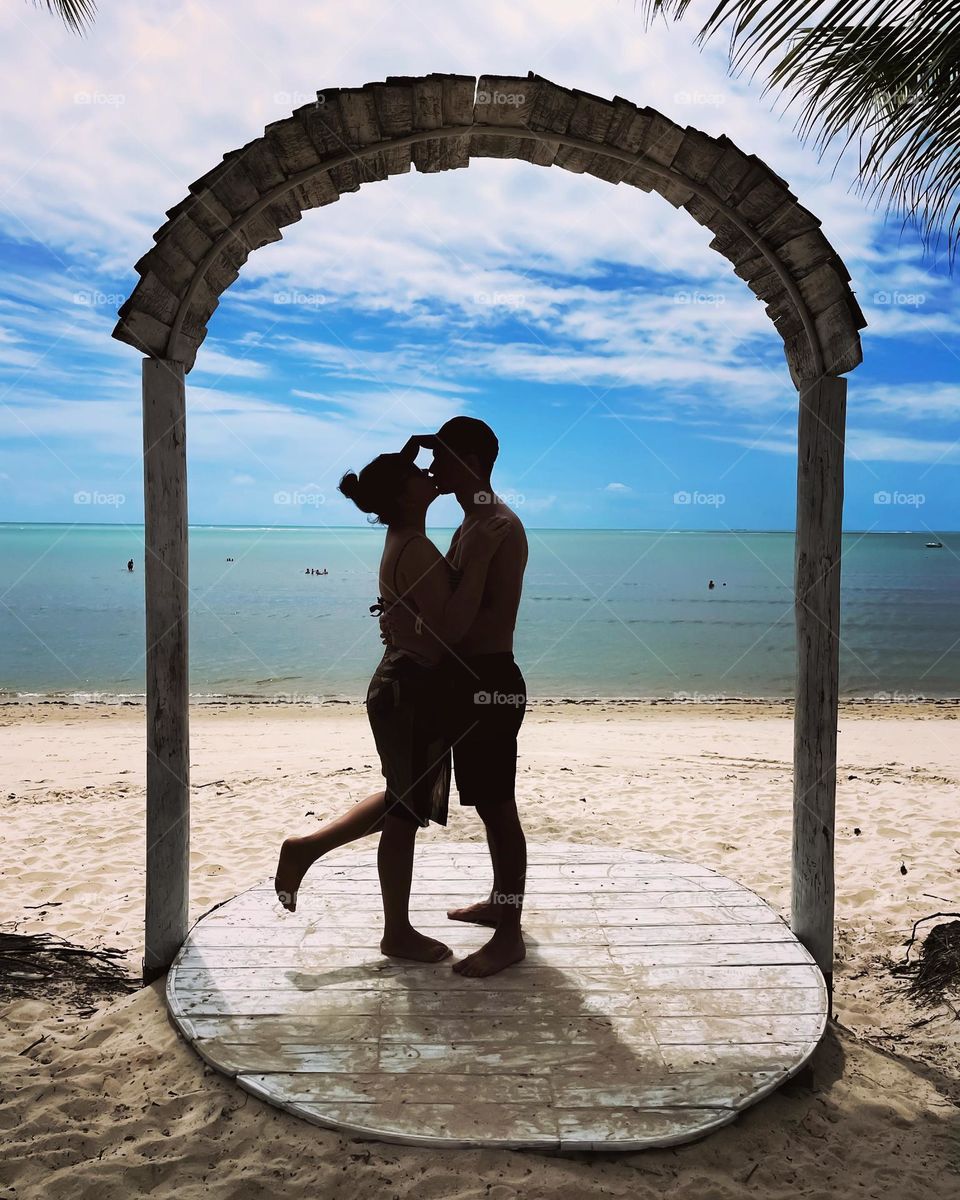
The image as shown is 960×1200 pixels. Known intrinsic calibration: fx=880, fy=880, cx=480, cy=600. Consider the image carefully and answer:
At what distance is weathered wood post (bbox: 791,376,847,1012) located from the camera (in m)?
3.52

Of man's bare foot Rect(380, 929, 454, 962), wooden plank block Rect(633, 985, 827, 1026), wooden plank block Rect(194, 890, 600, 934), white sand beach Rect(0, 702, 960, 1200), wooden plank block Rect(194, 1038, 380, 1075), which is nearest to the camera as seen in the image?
white sand beach Rect(0, 702, 960, 1200)

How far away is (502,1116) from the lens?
8.84 ft

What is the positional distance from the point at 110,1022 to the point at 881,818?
219 inches

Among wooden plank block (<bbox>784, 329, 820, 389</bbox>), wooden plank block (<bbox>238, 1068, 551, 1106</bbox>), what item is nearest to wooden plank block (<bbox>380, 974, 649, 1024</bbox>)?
wooden plank block (<bbox>238, 1068, 551, 1106</bbox>)

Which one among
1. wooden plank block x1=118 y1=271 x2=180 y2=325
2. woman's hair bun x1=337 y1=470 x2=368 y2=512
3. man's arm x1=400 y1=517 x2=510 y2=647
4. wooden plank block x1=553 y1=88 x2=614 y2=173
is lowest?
man's arm x1=400 y1=517 x2=510 y2=647

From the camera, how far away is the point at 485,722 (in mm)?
3537

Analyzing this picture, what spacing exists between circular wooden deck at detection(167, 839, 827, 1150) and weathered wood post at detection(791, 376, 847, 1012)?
0.89 ft

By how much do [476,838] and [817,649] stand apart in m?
3.12

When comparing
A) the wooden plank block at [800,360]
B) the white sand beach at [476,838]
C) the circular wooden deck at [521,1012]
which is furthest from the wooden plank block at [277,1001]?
the wooden plank block at [800,360]

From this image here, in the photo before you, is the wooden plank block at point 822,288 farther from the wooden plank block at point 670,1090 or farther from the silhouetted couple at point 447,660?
the wooden plank block at point 670,1090

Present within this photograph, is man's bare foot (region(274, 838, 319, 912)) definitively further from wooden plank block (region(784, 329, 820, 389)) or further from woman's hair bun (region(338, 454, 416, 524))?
wooden plank block (region(784, 329, 820, 389))

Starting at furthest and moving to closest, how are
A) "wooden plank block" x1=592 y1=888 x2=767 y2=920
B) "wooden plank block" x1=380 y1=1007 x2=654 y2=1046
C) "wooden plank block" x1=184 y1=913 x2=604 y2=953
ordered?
"wooden plank block" x1=592 y1=888 x2=767 y2=920 < "wooden plank block" x1=184 y1=913 x2=604 y2=953 < "wooden plank block" x1=380 y1=1007 x2=654 y2=1046

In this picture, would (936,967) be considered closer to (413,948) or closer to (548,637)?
(413,948)

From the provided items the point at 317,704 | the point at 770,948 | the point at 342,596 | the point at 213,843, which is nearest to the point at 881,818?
the point at 770,948
